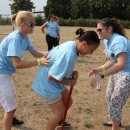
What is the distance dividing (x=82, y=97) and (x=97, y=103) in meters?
0.42

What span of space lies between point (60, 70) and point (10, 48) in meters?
0.66

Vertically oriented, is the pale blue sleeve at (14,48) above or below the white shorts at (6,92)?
above

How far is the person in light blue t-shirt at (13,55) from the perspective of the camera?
Answer: 8.88 feet

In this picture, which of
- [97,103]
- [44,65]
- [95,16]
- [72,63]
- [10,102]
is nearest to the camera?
[72,63]

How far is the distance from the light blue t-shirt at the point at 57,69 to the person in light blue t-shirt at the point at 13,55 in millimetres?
130

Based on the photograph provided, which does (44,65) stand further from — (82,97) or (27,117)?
(82,97)

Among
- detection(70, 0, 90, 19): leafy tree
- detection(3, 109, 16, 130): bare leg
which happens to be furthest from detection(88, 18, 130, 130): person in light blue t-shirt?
detection(70, 0, 90, 19): leafy tree

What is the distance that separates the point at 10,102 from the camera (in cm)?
304

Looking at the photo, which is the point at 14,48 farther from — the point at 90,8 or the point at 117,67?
the point at 90,8

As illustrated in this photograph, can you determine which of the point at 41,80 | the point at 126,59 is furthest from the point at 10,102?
the point at 126,59

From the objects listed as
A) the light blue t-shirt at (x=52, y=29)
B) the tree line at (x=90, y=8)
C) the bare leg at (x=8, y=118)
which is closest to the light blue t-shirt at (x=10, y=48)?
the bare leg at (x=8, y=118)

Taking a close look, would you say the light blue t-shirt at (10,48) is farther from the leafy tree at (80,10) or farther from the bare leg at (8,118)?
the leafy tree at (80,10)

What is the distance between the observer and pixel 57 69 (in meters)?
2.54

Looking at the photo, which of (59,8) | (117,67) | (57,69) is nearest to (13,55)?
(57,69)
